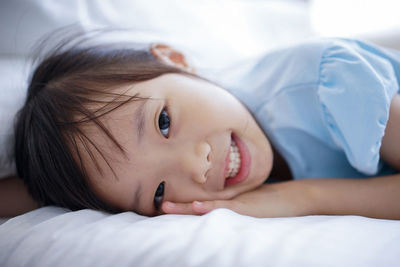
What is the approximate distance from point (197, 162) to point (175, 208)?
10 centimetres

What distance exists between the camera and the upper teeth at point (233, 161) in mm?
700

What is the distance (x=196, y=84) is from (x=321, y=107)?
0.27 meters

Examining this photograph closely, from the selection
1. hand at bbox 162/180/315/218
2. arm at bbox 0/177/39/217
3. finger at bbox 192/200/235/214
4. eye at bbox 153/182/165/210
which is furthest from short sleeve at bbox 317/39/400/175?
arm at bbox 0/177/39/217

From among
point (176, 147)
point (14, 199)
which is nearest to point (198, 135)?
point (176, 147)

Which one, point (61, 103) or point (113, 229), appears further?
point (61, 103)

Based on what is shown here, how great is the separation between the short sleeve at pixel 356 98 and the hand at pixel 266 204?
0.13 meters

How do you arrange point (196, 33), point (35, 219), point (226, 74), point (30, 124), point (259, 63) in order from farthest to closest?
point (196, 33) < point (226, 74) < point (259, 63) < point (30, 124) < point (35, 219)

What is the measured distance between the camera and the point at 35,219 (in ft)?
1.88

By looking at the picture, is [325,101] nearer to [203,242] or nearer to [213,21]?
[203,242]

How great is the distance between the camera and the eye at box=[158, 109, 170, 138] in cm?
→ 65

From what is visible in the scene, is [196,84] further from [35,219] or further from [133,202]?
[35,219]

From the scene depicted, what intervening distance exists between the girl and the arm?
0.04 meters

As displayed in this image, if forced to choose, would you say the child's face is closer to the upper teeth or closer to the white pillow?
the upper teeth

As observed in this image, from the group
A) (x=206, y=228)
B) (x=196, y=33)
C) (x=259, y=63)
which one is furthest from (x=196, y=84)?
(x=196, y=33)
